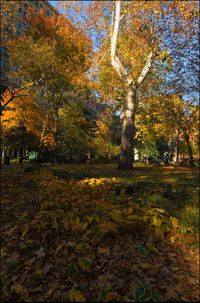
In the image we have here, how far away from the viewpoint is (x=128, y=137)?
36.6ft

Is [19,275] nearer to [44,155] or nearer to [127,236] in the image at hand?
[127,236]

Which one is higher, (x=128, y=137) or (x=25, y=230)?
(x=128, y=137)

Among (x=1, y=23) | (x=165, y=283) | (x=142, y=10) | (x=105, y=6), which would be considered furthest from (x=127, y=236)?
(x=1, y=23)

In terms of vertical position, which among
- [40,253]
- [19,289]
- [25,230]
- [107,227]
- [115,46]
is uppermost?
[115,46]

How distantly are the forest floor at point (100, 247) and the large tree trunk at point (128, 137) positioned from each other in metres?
4.95

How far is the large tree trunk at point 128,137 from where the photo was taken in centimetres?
1090

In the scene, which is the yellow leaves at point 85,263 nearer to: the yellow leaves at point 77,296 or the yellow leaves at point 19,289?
the yellow leaves at point 77,296

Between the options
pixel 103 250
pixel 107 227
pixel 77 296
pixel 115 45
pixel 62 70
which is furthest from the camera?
pixel 62 70

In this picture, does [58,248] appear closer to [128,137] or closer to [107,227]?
[107,227]

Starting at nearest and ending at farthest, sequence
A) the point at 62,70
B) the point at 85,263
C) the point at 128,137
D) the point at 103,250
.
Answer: the point at 85,263, the point at 103,250, the point at 128,137, the point at 62,70

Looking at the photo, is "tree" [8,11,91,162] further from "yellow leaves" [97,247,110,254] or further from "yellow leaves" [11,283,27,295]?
"yellow leaves" [11,283,27,295]

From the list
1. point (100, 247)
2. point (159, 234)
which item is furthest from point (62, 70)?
point (100, 247)

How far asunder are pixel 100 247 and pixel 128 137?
7995mm

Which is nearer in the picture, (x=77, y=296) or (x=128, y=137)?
(x=77, y=296)
